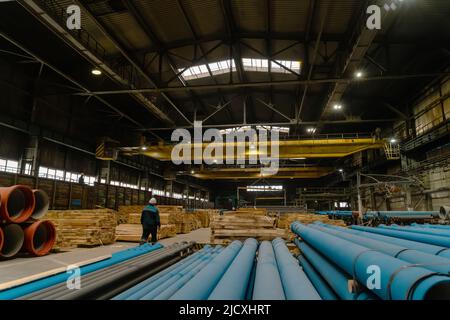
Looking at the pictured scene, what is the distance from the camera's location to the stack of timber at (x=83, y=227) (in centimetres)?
826

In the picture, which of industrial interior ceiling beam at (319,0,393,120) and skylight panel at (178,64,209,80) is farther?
skylight panel at (178,64,209,80)

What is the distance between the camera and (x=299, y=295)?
6.72ft

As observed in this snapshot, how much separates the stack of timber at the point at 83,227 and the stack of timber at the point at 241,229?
176 inches

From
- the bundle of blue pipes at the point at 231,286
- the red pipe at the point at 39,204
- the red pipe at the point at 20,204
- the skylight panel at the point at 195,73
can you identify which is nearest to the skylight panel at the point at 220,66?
the skylight panel at the point at 195,73

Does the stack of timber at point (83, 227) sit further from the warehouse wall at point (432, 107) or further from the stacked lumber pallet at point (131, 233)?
the warehouse wall at point (432, 107)

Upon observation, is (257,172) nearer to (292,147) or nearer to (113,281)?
(292,147)

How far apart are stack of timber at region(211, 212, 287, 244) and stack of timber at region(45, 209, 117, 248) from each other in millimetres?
4470

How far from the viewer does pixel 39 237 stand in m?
6.83

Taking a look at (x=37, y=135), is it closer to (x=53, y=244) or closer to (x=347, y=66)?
(x=53, y=244)

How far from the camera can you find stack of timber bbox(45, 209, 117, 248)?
27.1ft

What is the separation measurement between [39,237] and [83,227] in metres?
1.76

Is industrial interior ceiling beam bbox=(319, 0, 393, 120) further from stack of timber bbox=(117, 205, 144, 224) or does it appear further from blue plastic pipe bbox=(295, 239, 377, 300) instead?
stack of timber bbox=(117, 205, 144, 224)

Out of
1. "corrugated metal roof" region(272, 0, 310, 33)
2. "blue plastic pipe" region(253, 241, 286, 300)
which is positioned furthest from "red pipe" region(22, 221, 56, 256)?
"corrugated metal roof" region(272, 0, 310, 33)

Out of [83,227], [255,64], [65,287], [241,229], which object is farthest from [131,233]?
[255,64]
